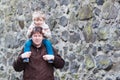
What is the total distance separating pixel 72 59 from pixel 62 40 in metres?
0.43

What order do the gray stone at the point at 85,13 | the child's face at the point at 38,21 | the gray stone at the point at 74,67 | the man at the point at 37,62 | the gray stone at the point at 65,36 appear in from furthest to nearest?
the gray stone at the point at 65,36 → the gray stone at the point at 74,67 → the gray stone at the point at 85,13 → the child's face at the point at 38,21 → the man at the point at 37,62

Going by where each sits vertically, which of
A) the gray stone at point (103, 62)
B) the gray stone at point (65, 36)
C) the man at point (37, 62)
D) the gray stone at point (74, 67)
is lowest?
the gray stone at point (74, 67)

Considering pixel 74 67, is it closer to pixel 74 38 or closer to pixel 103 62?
pixel 74 38

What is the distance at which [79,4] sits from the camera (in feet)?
20.2

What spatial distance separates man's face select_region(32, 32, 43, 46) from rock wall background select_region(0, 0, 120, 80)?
151cm

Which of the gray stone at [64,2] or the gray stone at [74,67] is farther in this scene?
the gray stone at [64,2]

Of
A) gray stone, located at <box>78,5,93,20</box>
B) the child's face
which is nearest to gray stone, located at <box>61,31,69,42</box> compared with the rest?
gray stone, located at <box>78,5,93,20</box>

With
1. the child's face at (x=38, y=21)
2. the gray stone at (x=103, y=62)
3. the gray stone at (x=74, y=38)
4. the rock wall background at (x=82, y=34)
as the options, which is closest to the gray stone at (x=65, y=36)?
the rock wall background at (x=82, y=34)

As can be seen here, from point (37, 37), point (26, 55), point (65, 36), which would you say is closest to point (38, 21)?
point (37, 37)

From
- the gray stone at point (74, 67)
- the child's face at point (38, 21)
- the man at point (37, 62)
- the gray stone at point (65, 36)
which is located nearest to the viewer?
the man at point (37, 62)

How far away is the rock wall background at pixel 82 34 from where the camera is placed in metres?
5.57

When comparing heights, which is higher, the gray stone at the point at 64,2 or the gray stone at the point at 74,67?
the gray stone at the point at 64,2

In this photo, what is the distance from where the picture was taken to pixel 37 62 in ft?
14.5

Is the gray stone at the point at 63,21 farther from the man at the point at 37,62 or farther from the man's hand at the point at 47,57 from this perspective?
the man's hand at the point at 47,57
